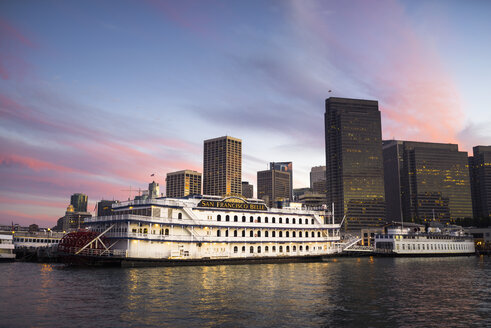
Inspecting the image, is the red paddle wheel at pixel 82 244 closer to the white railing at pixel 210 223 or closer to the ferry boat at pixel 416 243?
the white railing at pixel 210 223

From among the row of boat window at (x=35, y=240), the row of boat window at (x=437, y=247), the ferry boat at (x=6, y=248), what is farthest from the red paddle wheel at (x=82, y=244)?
the row of boat window at (x=437, y=247)

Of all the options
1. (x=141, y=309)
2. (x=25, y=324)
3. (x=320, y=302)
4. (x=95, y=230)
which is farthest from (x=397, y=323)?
(x=95, y=230)

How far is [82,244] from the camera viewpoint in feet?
173

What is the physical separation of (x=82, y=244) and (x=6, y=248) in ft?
77.5

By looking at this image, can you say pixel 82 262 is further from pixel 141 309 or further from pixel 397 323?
pixel 397 323

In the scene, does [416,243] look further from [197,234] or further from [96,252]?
[96,252]

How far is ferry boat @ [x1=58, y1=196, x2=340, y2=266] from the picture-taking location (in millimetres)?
52719

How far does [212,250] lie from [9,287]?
2907cm

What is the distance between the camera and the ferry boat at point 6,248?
216ft

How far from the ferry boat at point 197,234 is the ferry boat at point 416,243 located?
39.1 m

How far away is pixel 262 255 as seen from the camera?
207 feet

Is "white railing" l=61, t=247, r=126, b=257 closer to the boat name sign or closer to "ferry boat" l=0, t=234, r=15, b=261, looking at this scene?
the boat name sign

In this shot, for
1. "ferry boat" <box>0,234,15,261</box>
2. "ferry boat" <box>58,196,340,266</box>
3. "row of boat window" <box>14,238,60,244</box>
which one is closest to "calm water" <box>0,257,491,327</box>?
"ferry boat" <box>58,196,340,266</box>

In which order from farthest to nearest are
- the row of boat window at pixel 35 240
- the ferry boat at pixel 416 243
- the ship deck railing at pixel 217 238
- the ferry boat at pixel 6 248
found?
the ferry boat at pixel 416 243 < the row of boat window at pixel 35 240 < the ferry boat at pixel 6 248 < the ship deck railing at pixel 217 238
